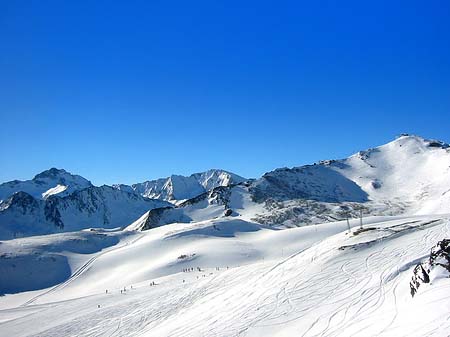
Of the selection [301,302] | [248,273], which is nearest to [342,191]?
[248,273]

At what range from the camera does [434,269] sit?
13984mm

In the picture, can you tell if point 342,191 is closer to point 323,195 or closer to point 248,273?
point 323,195

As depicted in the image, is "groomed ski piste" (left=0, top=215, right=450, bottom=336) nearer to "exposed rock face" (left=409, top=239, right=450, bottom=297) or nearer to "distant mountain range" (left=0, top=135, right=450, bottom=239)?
"exposed rock face" (left=409, top=239, right=450, bottom=297)

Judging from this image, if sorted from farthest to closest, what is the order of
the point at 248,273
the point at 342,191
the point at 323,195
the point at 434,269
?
the point at 342,191 < the point at 323,195 < the point at 248,273 < the point at 434,269

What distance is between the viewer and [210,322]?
17.8 meters

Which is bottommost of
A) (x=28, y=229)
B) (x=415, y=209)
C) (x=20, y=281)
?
(x=415, y=209)

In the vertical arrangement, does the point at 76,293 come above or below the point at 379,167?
below

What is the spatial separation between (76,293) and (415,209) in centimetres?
9748

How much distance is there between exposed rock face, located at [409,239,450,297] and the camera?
13.8 meters

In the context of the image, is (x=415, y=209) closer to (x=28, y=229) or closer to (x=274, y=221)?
(x=274, y=221)

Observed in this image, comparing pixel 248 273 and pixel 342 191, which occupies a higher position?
pixel 342 191

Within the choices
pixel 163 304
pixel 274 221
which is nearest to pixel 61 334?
pixel 163 304

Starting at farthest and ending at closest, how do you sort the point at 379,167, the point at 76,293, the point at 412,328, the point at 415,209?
the point at 379,167 → the point at 415,209 → the point at 76,293 → the point at 412,328

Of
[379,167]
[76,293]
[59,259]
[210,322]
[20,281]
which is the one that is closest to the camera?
[210,322]
